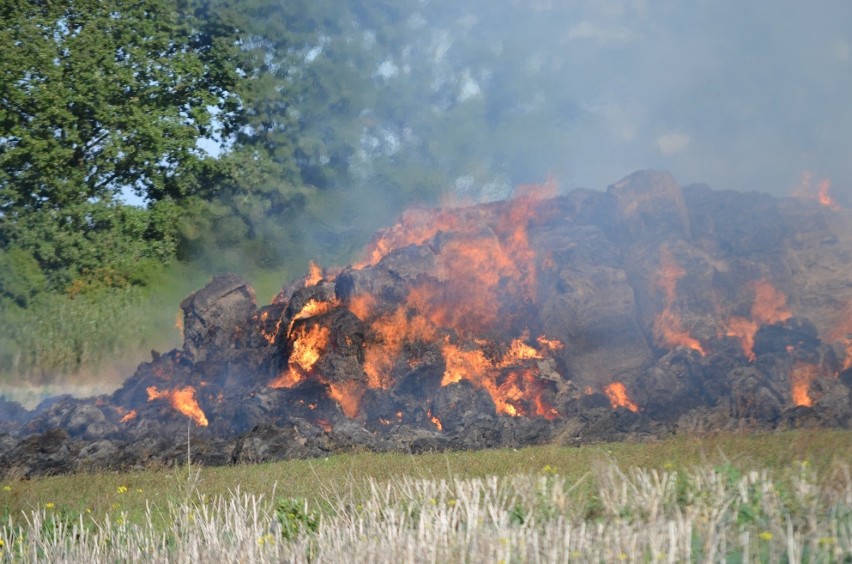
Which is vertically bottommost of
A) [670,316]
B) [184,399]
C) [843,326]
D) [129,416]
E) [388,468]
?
[388,468]

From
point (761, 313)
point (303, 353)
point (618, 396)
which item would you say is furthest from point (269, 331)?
point (761, 313)

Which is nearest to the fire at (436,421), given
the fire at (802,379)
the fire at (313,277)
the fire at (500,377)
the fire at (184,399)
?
the fire at (500,377)

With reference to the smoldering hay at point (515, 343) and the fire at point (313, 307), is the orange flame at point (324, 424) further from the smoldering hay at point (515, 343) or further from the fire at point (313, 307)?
the fire at point (313, 307)

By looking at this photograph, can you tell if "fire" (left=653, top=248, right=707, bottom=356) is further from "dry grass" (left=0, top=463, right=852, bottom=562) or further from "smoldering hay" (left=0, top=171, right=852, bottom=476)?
"dry grass" (left=0, top=463, right=852, bottom=562)

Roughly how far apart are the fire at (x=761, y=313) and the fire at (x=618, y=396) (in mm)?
3330

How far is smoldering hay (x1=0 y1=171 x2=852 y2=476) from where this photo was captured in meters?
18.5

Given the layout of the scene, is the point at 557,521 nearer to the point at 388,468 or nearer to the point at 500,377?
the point at 388,468

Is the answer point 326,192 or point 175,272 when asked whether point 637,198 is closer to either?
point 326,192

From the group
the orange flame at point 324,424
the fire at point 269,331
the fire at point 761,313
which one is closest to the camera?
the orange flame at point 324,424

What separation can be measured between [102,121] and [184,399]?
11.1 meters

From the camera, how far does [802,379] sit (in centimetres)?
2089

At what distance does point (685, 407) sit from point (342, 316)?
25.7ft

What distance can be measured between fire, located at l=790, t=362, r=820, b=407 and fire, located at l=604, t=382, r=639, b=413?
340cm

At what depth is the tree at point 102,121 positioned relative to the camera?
91.7 ft
